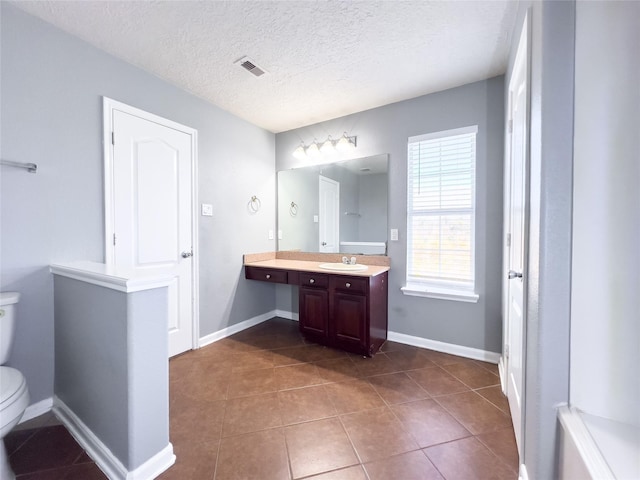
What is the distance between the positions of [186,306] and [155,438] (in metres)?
1.35

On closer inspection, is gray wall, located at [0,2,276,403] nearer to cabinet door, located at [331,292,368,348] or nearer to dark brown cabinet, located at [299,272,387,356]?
dark brown cabinet, located at [299,272,387,356]

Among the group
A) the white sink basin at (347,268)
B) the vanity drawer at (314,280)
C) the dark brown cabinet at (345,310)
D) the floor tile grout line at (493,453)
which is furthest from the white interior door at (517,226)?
the vanity drawer at (314,280)

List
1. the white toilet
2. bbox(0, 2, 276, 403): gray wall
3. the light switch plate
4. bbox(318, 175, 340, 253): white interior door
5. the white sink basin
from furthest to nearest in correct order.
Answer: bbox(318, 175, 340, 253): white interior door → the light switch plate → the white sink basin → bbox(0, 2, 276, 403): gray wall → the white toilet

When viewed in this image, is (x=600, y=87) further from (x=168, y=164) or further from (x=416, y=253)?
(x=168, y=164)

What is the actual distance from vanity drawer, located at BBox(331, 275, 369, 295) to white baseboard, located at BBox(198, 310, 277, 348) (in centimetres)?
129

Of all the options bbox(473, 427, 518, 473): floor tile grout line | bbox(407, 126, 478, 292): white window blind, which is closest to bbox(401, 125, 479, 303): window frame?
bbox(407, 126, 478, 292): white window blind

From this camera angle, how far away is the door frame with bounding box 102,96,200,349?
1886mm

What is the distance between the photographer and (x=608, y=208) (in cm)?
82

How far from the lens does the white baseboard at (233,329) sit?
2.63 metres

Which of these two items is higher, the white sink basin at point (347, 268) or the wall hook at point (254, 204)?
the wall hook at point (254, 204)

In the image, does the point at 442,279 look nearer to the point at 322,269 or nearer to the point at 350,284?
the point at 350,284

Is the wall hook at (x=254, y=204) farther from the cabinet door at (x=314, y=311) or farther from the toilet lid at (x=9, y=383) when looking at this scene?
the toilet lid at (x=9, y=383)

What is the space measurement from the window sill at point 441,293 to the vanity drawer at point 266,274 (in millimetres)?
1242

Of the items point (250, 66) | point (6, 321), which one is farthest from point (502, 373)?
point (6, 321)
